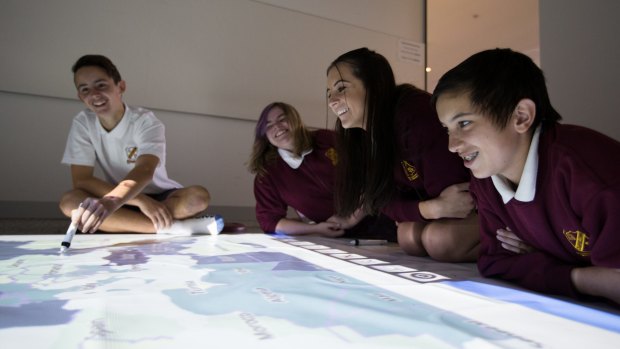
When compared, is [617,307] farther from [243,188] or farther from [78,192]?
[243,188]

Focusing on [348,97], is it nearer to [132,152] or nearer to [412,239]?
[412,239]

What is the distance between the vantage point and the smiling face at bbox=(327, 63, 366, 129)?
101 centimetres

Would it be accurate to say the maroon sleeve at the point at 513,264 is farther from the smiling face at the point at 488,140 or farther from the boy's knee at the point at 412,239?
the boy's knee at the point at 412,239

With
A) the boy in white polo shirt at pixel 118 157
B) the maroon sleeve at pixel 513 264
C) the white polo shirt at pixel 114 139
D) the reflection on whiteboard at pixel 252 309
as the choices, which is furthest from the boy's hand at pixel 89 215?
the maroon sleeve at pixel 513 264

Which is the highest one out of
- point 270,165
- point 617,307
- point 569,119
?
point 569,119

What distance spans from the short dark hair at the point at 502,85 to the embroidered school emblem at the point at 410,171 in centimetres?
34

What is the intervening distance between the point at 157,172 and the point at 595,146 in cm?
148

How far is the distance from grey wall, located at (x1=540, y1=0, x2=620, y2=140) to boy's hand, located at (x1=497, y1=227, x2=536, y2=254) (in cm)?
63

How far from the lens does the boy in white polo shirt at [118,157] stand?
1400 millimetres

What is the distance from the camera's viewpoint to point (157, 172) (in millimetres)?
1620

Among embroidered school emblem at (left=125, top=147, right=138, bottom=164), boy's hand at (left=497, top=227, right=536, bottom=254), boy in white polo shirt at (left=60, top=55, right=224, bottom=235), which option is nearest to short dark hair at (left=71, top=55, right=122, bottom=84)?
boy in white polo shirt at (left=60, top=55, right=224, bottom=235)

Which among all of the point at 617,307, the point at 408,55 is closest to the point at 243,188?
the point at 408,55

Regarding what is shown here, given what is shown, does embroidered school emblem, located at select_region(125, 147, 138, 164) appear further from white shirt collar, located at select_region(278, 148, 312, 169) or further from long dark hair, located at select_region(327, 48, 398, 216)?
long dark hair, located at select_region(327, 48, 398, 216)

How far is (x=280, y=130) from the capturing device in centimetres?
145
